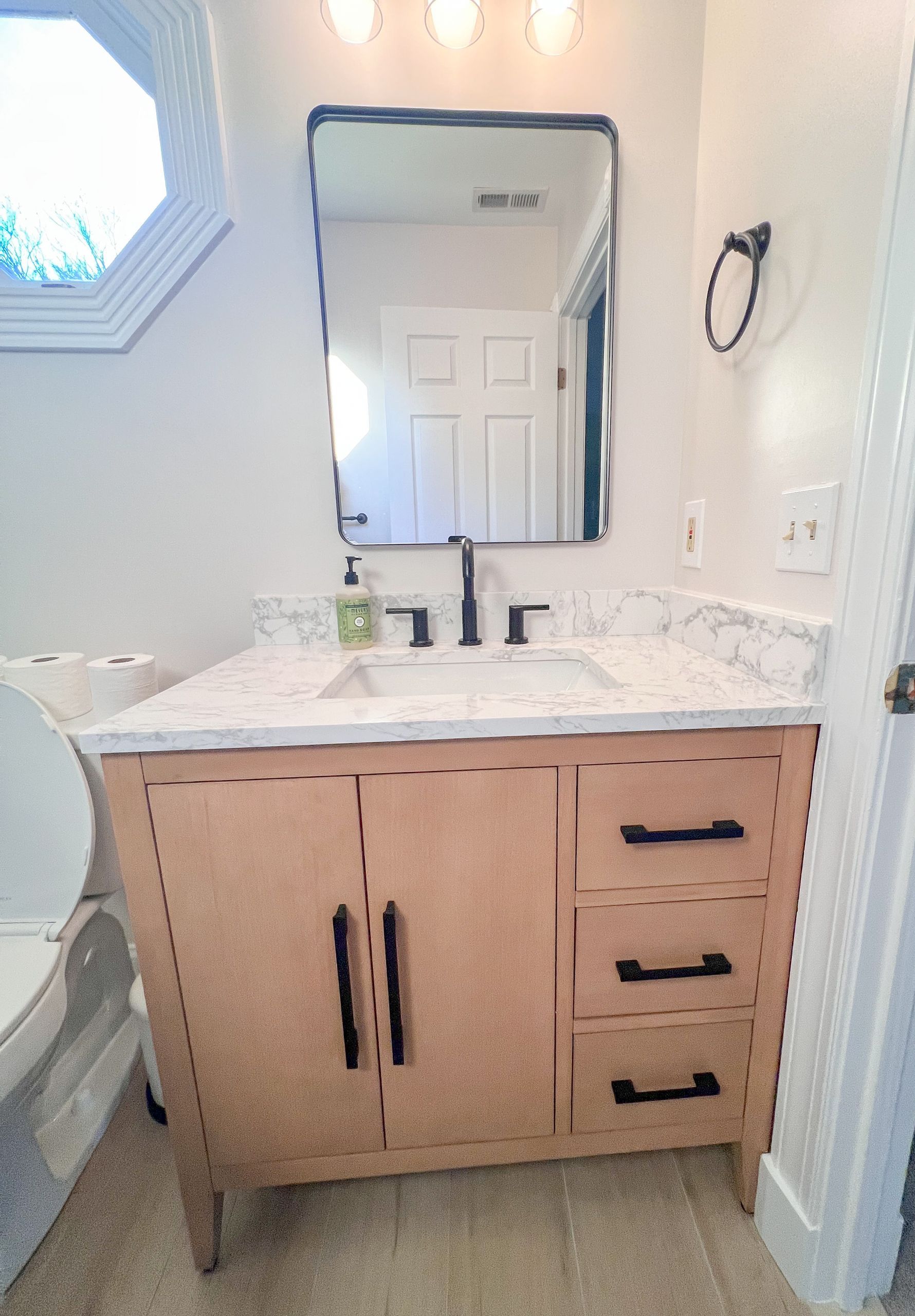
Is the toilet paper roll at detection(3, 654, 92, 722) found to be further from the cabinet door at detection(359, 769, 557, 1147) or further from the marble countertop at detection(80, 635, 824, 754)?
the cabinet door at detection(359, 769, 557, 1147)

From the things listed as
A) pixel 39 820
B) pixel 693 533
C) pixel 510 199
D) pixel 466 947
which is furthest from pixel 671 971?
pixel 510 199

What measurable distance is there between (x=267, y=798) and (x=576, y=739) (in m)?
0.41

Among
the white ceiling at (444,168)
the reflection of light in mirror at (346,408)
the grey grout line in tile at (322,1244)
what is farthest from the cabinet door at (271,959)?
the white ceiling at (444,168)

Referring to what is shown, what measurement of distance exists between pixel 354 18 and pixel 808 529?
46.8 inches

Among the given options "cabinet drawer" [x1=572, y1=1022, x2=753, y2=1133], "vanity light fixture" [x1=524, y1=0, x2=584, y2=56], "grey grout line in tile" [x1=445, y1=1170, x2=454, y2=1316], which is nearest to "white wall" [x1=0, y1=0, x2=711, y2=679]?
"vanity light fixture" [x1=524, y1=0, x2=584, y2=56]

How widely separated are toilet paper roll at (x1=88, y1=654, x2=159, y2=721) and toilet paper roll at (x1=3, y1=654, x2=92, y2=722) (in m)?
0.04

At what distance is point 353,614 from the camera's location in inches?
43.0

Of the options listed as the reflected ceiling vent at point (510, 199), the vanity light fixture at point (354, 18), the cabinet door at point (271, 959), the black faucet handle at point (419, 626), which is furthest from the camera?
the black faucet handle at point (419, 626)

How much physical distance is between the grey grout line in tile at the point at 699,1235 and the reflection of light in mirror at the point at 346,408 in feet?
4.97

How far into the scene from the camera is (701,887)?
2.46ft

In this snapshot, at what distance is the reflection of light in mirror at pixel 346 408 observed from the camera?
108 centimetres

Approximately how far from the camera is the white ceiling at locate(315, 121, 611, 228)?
39.5 inches

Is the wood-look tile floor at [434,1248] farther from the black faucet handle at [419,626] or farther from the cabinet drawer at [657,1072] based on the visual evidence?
the black faucet handle at [419,626]

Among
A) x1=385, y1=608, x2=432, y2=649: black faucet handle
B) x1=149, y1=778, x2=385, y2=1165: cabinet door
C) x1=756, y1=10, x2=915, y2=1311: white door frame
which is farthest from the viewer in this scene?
x1=385, y1=608, x2=432, y2=649: black faucet handle
